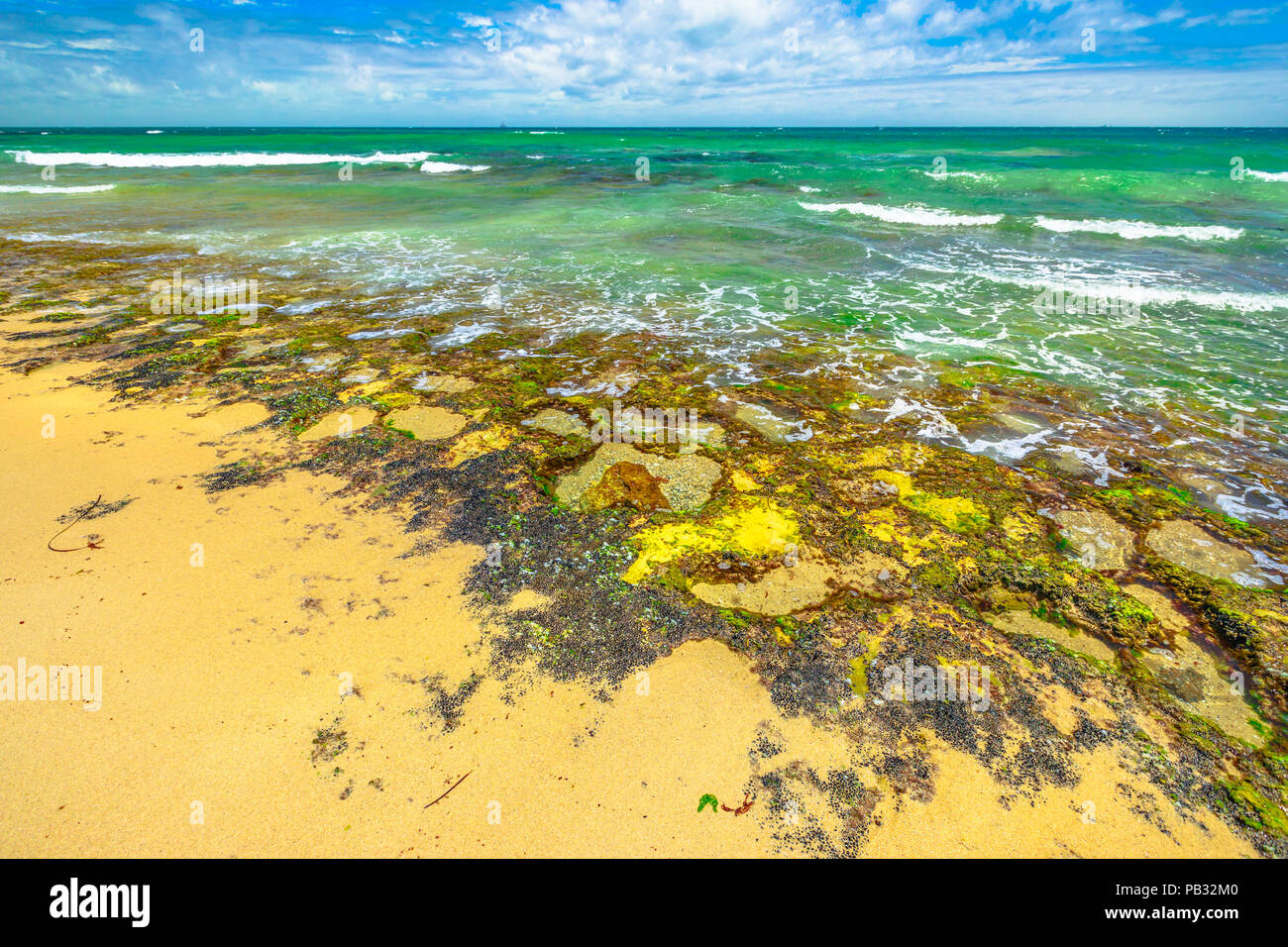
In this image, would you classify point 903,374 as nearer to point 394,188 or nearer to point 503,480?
point 503,480

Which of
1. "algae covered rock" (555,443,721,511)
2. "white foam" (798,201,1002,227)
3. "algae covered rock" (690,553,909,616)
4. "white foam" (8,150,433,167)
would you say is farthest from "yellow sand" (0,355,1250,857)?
"white foam" (8,150,433,167)

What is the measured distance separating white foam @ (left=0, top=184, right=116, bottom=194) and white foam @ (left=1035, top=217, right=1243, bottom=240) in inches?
1636

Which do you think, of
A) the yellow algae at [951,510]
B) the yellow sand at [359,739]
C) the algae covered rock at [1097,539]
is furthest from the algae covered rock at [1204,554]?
the yellow sand at [359,739]

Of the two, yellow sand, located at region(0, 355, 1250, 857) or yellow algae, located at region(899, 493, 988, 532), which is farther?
yellow algae, located at region(899, 493, 988, 532)

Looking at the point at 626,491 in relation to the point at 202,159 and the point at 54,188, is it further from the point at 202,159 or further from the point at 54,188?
the point at 202,159

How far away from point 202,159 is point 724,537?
191 feet

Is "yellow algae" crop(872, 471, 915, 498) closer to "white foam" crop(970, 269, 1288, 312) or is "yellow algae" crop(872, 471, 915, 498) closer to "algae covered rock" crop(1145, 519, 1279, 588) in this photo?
"algae covered rock" crop(1145, 519, 1279, 588)

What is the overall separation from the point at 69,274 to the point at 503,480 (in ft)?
48.1

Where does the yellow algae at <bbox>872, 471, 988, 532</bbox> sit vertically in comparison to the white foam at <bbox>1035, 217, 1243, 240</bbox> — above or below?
below

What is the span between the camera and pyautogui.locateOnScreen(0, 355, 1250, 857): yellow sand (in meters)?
2.86

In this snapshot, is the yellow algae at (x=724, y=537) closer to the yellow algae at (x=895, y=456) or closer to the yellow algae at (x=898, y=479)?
the yellow algae at (x=898, y=479)

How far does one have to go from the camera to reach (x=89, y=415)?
658 cm

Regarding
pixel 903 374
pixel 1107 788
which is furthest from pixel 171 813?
pixel 903 374
